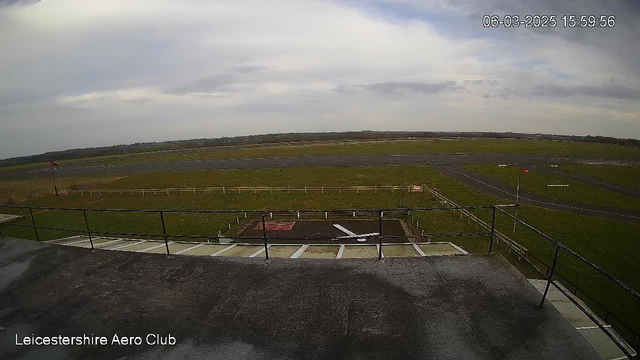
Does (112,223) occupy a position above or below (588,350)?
below

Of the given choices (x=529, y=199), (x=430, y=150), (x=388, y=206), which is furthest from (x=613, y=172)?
(x=388, y=206)

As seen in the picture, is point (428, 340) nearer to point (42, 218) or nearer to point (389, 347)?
point (389, 347)

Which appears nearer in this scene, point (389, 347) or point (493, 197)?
point (389, 347)

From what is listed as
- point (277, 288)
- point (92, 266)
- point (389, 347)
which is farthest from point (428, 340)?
point (92, 266)

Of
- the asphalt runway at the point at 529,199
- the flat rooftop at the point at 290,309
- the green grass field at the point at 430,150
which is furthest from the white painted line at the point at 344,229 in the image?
the green grass field at the point at 430,150

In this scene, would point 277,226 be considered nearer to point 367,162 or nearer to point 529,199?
point 529,199

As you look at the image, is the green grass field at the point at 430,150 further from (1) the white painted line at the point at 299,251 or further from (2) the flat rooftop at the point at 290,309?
(2) the flat rooftop at the point at 290,309

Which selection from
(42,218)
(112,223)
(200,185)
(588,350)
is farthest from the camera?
(200,185)
